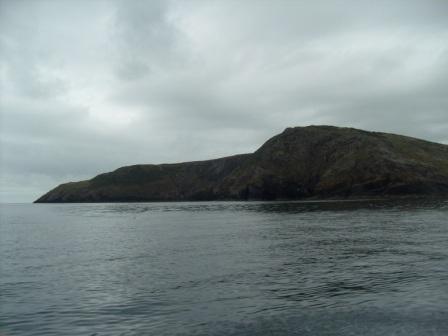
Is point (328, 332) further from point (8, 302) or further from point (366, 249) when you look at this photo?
point (366, 249)

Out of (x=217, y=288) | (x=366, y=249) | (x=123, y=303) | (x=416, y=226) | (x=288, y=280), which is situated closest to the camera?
(x=123, y=303)

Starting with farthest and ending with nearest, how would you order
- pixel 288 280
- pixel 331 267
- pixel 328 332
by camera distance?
pixel 331 267
pixel 288 280
pixel 328 332

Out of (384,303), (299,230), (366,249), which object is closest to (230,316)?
(384,303)

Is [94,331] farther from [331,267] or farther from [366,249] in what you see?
[366,249]

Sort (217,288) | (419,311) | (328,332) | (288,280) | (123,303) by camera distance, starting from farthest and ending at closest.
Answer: (288,280)
(217,288)
(123,303)
(419,311)
(328,332)

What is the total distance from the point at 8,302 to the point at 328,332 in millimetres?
18864

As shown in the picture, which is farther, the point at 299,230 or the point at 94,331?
the point at 299,230

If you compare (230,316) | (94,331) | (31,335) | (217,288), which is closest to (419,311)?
(230,316)

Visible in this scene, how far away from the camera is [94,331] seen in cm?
2002

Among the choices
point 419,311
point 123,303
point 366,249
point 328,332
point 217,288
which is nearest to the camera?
point 328,332

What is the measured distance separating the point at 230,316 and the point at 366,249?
85.8 feet

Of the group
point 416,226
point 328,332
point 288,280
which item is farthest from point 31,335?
point 416,226

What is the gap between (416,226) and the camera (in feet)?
210

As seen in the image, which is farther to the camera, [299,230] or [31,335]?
[299,230]
